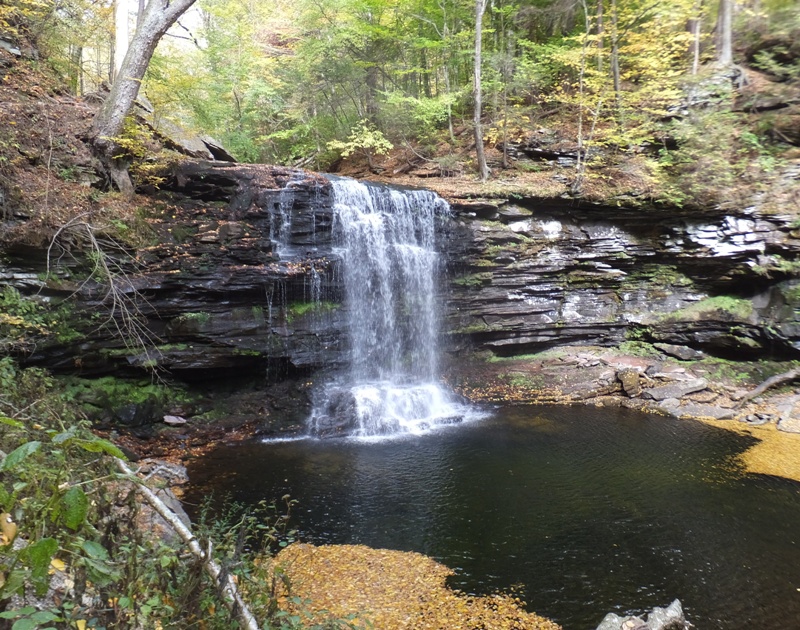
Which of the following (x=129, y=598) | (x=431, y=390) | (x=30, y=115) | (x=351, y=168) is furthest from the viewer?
(x=351, y=168)

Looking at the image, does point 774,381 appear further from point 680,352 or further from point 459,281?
point 459,281

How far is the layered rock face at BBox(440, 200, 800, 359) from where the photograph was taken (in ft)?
39.9

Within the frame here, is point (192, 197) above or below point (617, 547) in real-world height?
above

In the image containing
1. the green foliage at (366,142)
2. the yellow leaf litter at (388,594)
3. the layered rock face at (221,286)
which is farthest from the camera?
the green foliage at (366,142)

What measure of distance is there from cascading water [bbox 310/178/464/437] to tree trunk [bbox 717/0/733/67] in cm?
1004

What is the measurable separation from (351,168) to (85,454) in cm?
1519

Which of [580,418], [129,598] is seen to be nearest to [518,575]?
[129,598]

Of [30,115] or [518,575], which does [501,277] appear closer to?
[518,575]

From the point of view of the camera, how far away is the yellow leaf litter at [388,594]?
176 inches

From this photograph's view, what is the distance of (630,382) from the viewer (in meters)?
11.9

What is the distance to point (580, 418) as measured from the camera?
423 inches

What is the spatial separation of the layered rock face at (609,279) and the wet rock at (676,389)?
1417 millimetres

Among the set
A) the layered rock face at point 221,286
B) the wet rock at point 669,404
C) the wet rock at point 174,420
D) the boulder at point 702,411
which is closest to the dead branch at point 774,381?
the boulder at point 702,411

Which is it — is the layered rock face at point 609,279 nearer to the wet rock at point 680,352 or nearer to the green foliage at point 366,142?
the wet rock at point 680,352
